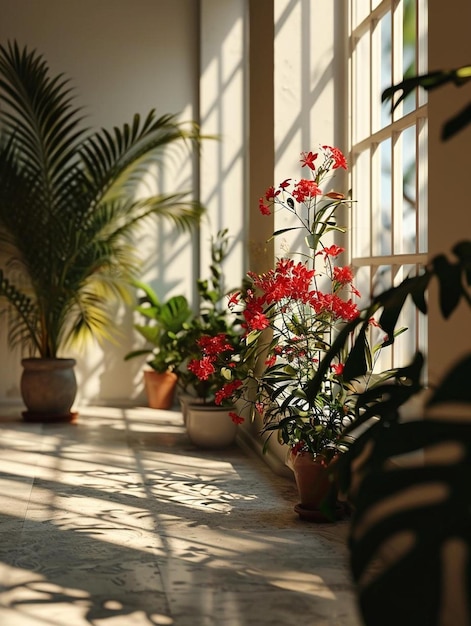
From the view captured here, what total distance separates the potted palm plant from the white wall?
0.40 metres

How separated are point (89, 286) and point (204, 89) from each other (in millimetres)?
1759

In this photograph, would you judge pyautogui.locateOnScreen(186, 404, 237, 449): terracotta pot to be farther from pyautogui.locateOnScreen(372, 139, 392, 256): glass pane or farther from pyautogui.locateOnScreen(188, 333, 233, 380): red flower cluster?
pyautogui.locateOnScreen(372, 139, 392, 256): glass pane

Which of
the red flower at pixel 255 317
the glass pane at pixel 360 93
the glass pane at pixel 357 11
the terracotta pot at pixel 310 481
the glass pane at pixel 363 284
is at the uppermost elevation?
the glass pane at pixel 357 11

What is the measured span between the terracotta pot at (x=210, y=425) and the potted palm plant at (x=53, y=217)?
1368 millimetres

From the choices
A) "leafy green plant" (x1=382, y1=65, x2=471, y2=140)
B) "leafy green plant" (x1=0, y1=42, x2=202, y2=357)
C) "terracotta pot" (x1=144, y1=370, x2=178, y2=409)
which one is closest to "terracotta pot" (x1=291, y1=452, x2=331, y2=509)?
"leafy green plant" (x1=382, y1=65, x2=471, y2=140)

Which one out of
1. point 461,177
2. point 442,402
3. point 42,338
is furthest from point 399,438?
point 42,338

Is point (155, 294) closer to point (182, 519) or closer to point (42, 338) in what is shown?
point (42, 338)

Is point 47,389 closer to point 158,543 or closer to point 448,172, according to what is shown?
point 158,543

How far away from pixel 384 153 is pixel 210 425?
6.14ft

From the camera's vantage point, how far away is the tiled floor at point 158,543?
2.65 m

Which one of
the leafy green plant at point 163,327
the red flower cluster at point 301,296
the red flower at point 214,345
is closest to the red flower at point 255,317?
the red flower cluster at point 301,296

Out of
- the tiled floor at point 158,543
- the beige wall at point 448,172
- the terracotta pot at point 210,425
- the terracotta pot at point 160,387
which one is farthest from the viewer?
the terracotta pot at point 160,387

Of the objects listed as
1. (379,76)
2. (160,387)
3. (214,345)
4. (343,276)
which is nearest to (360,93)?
(379,76)

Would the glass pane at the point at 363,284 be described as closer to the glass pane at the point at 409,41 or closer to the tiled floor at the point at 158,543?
the glass pane at the point at 409,41
